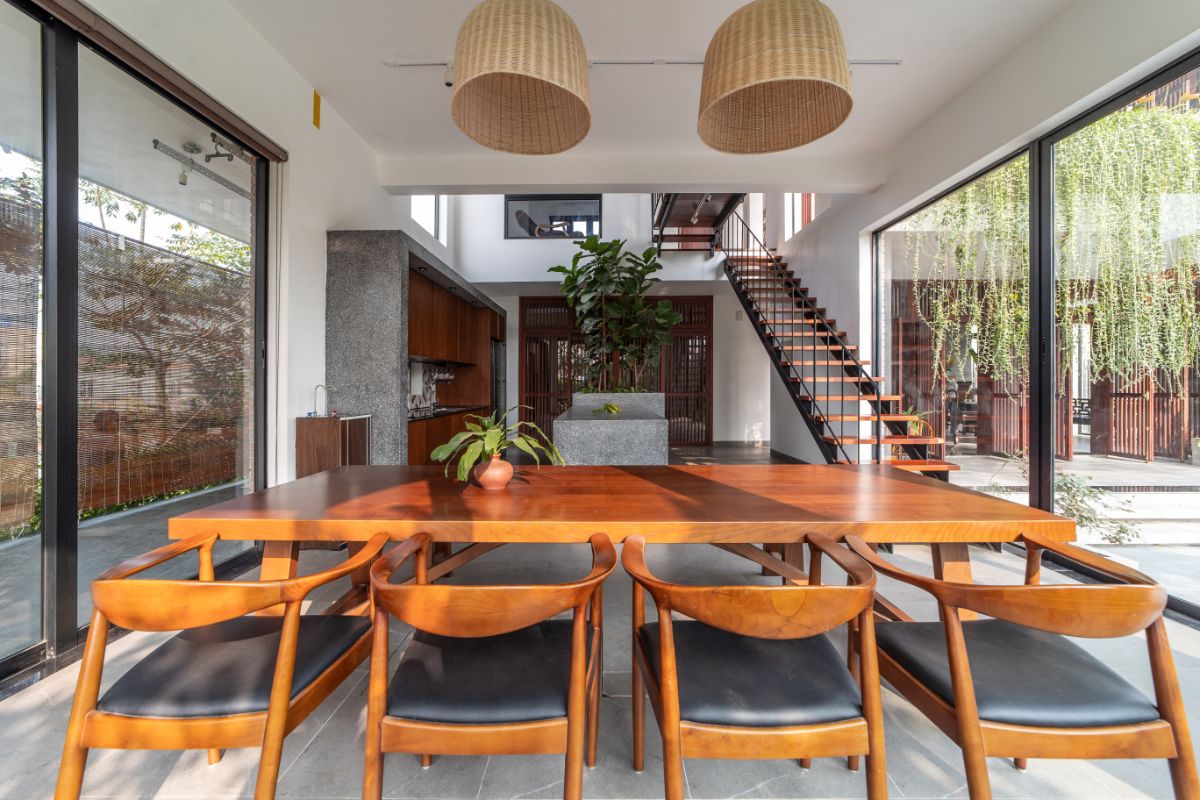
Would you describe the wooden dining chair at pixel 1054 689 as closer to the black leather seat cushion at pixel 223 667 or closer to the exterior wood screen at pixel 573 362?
the black leather seat cushion at pixel 223 667

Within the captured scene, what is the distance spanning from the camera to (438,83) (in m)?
3.63

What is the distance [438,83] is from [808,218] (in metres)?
5.20

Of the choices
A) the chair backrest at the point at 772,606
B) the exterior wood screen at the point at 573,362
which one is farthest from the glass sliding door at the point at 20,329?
the exterior wood screen at the point at 573,362

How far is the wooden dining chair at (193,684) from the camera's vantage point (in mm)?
960

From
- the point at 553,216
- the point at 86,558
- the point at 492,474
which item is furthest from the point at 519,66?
the point at 553,216

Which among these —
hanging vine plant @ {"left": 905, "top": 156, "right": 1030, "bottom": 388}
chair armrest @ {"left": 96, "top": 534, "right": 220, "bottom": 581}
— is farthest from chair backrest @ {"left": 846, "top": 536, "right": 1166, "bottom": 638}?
hanging vine plant @ {"left": 905, "top": 156, "right": 1030, "bottom": 388}

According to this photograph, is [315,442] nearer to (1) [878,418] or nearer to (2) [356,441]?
(2) [356,441]

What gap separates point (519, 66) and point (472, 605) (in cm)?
142

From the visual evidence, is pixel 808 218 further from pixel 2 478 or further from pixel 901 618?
pixel 2 478

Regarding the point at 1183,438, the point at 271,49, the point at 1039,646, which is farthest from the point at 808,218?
the point at 1039,646

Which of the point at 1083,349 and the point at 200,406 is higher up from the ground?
the point at 1083,349

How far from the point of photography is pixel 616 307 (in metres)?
4.92

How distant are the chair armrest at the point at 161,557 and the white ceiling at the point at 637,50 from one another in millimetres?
3044

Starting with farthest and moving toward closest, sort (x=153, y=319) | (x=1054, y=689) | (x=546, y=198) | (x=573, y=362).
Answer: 1. (x=573, y=362)
2. (x=546, y=198)
3. (x=153, y=319)
4. (x=1054, y=689)
